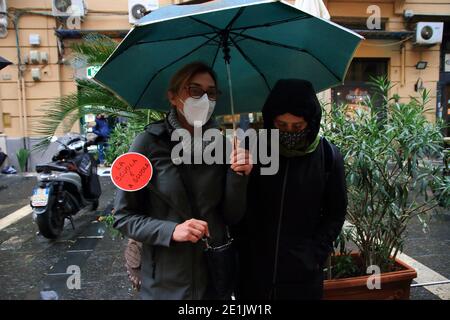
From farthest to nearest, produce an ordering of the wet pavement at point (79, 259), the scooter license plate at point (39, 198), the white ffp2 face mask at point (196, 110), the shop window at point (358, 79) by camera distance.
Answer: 1. the shop window at point (358, 79)
2. the scooter license plate at point (39, 198)
3. the wet pavement at point (79, 259)
4. the white ffp2 face mask at point (196, 110)

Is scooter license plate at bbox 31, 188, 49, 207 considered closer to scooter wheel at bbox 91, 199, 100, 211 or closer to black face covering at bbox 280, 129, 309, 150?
scooter wheel at bbox 91, 199, 100, 211

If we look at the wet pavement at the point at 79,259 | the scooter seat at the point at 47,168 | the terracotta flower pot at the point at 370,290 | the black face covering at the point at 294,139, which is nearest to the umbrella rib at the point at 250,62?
the black face covering at the point at 294,139

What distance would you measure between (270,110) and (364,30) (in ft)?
32.3

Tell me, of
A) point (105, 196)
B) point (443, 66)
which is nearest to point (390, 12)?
point (443, 66)

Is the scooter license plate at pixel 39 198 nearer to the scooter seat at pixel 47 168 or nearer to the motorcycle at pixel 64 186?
the motorcycle at pixel 64 186

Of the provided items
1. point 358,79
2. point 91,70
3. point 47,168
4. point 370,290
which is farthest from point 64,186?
point 358,79

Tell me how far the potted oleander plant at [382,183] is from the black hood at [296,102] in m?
1.01

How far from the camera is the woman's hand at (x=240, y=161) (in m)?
1.55

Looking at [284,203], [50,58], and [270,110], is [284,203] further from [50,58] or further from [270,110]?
[50,58]

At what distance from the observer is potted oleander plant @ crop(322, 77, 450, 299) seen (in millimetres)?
2633

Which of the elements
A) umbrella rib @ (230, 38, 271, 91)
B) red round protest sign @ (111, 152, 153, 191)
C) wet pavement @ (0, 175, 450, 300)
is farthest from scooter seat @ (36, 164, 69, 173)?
red round protest sign @ (111, 152, 153, 191)

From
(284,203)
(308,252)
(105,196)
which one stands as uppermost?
(284,203)

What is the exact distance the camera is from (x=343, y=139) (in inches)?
110

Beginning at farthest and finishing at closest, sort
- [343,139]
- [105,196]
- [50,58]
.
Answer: [50,58] < [105,196] < [343,139]
